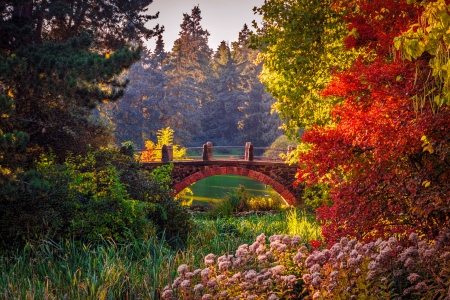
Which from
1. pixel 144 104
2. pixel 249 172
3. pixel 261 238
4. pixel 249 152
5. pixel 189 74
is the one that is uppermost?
pixel 189 74

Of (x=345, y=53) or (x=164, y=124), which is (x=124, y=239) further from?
(x=164, y=124)

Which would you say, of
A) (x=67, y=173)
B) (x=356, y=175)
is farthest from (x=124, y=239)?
(x=356, y=175)

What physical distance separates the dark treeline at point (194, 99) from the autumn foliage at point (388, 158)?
3038 cm

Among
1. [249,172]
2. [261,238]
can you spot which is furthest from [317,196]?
[261,238]

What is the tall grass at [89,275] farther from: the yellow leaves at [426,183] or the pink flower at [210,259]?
the yellow leaves at [426,183]

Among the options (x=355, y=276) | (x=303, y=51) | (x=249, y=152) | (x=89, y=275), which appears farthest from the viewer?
(x=249, y=152)

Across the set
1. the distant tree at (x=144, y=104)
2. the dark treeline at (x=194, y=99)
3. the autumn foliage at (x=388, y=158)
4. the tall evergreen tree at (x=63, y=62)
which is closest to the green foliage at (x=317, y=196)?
the tall evergreen tree at (x=63, y=62)

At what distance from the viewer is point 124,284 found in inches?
196

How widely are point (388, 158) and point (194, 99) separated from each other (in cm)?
3635

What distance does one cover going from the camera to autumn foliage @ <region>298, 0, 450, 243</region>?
4.75 metres

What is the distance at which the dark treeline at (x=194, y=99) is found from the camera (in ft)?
122

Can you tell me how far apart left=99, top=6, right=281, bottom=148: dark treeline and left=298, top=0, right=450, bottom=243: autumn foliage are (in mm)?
30382

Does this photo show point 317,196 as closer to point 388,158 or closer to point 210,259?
point 388,158

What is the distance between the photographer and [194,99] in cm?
4094
